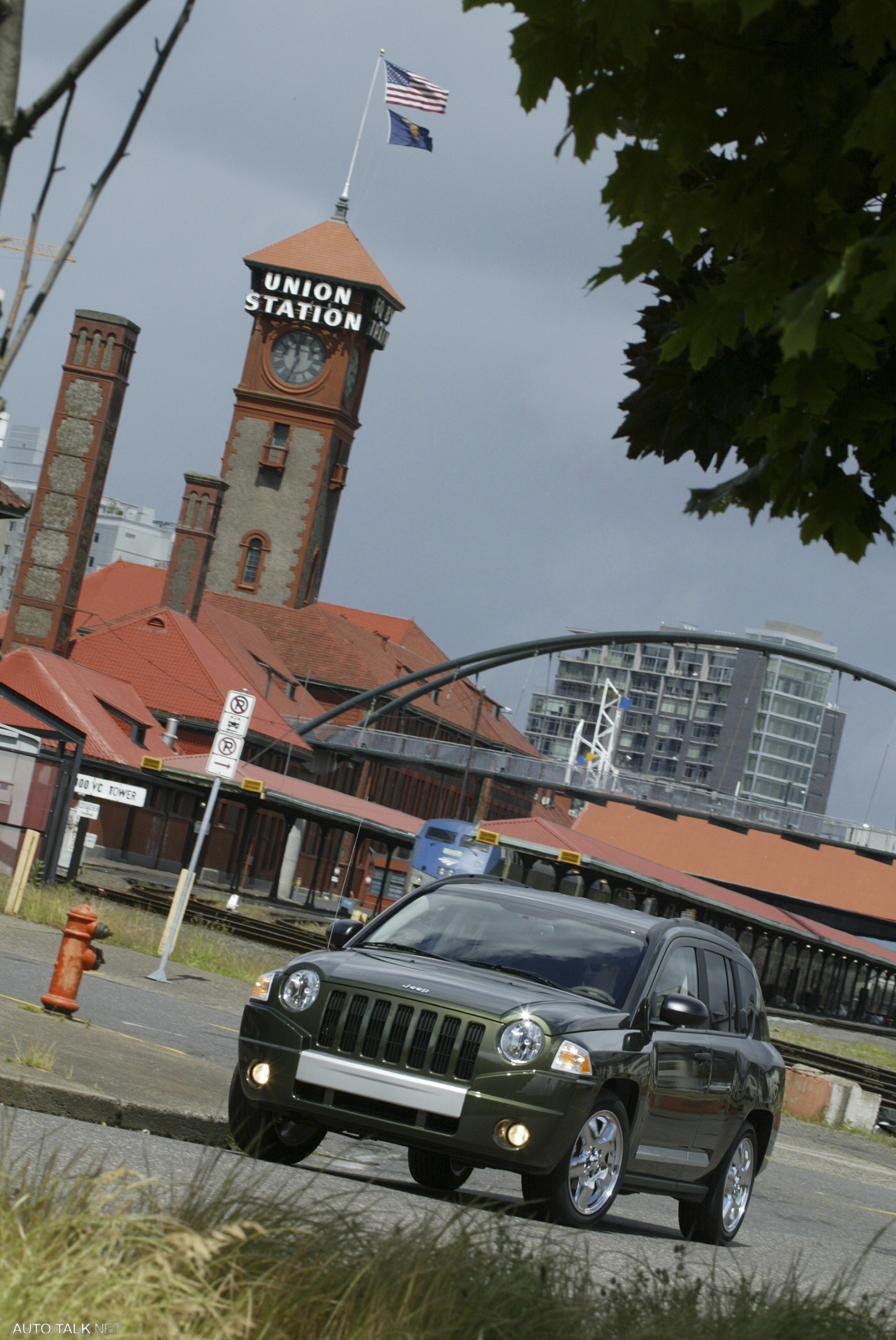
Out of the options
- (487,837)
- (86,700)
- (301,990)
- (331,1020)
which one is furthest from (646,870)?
(331,1020)

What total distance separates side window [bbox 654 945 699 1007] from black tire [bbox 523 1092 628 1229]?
85cm

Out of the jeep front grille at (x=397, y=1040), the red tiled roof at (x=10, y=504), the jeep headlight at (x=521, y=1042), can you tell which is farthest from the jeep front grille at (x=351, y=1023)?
the red tiled roof at (x=10, y=504)

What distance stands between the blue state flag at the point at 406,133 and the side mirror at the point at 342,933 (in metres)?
66.8

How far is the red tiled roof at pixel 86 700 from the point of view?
53.3 meters

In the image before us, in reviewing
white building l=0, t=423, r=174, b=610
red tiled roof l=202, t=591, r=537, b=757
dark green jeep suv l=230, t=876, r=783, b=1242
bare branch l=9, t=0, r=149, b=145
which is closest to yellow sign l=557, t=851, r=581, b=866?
red tiled roof l=202, t=591, r=537, b=757

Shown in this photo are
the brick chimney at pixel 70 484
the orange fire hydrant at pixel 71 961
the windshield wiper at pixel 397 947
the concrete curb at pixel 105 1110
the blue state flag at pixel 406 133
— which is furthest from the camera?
the blue state flag at pixel 406 133

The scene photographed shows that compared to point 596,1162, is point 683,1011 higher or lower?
higher

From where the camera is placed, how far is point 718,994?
10953 mm

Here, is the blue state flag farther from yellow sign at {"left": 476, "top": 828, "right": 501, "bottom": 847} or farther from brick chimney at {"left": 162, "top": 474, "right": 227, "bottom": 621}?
yellow sign at {"left": 476, "top": 828, "right": 501, "bottom": 847}

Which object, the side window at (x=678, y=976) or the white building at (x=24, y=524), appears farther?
the white building at (x=24, y=524)

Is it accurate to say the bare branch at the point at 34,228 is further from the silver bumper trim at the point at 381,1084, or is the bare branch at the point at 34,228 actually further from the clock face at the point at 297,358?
the clock face at the point at 297,358

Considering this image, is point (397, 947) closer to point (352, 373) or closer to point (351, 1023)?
point (351, 1023)

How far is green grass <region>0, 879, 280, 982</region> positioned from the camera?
79.5 feet

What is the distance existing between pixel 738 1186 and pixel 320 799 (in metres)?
50.9
